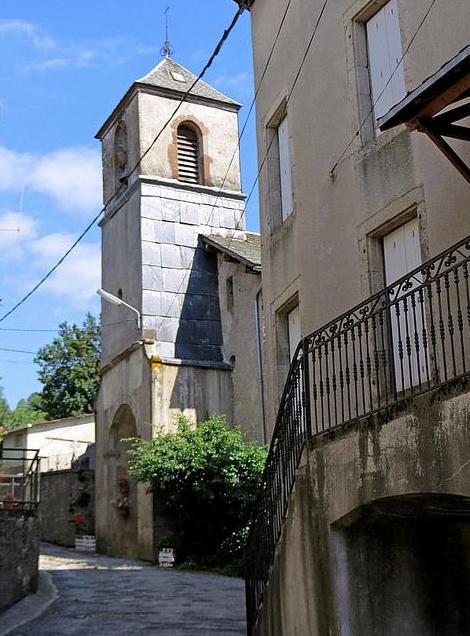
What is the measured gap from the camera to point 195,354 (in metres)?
23.9

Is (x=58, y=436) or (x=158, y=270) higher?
(x=158, y=270)

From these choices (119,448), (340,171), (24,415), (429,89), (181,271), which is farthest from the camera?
(24,415)

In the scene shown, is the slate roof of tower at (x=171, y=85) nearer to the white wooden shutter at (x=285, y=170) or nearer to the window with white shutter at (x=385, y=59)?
the white wooden shutter at (x=285, y=170)

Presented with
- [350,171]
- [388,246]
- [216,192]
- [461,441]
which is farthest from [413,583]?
[216,192]

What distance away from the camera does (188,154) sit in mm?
26141

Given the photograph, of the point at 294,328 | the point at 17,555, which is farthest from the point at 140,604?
the point at 294,328

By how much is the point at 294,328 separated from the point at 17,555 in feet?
21.4

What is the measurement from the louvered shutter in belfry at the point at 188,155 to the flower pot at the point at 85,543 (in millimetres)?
11389

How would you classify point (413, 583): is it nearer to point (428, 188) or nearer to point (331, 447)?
point (331, 447)

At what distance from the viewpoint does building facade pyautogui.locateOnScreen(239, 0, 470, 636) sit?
743 cm

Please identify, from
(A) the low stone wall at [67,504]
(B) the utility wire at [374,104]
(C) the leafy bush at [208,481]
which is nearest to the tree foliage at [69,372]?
(A) the low stone wall at [67,504]

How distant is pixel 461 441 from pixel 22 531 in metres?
11.1

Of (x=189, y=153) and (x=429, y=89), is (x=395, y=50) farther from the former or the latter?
(x=189, y=153)

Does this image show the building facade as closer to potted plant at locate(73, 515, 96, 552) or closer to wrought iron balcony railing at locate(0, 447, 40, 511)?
wrought iron balcony railing at locate(0, 447, 40, 511)
